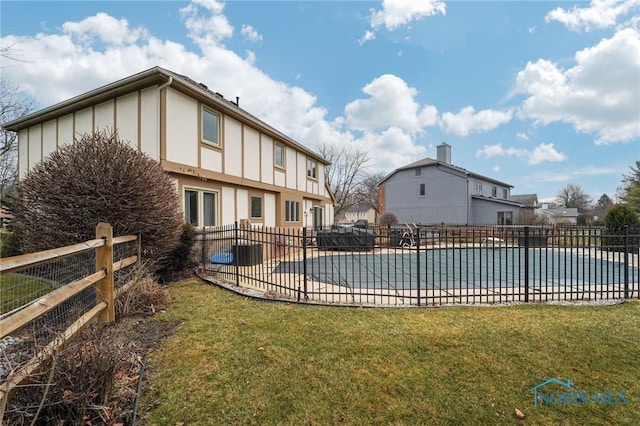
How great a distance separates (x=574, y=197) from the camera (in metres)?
64.9

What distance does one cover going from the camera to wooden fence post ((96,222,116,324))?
4152mm

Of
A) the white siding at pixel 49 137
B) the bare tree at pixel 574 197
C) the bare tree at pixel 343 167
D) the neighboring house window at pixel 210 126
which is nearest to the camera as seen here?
the neighboring house window at pixel 210 126

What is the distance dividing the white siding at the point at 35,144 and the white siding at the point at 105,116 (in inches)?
172

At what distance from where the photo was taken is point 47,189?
18.3ft

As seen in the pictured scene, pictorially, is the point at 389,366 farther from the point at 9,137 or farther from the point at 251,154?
the point at 9,137

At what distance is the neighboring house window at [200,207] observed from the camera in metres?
10.3

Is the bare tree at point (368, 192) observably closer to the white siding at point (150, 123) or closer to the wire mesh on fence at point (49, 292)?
the white siding at point (150, 123)

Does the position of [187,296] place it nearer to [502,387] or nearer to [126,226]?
[126,226]

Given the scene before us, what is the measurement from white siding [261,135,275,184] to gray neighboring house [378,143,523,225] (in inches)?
867

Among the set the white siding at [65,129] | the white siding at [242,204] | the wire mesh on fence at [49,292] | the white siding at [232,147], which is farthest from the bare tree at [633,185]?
the white siding at [65,129]

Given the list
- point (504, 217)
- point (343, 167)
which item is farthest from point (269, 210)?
point (343, 167)

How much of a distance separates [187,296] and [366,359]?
4.16 meters

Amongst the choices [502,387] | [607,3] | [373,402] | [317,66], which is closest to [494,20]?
[607,3]

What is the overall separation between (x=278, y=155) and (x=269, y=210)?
10.0 ft
